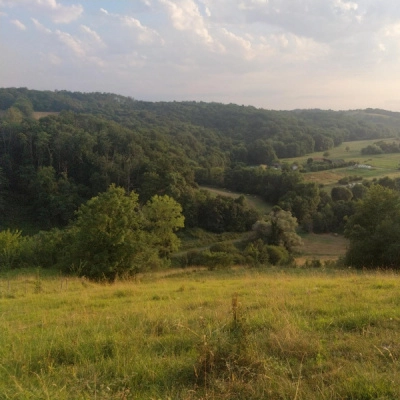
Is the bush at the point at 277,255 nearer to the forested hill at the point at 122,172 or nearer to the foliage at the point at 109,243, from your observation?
the foliage at the point at 109,243

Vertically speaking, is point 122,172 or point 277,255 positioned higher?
point 122,172

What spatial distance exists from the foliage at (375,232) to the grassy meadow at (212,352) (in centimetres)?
1737

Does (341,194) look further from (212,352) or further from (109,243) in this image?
(212,352)

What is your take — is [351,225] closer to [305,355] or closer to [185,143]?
[305,355]

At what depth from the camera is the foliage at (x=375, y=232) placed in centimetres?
2292

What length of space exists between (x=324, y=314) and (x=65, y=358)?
15.0 feet

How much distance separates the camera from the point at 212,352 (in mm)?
4160

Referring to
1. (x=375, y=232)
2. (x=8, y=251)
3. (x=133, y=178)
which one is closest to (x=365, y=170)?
(x=133, y=178)

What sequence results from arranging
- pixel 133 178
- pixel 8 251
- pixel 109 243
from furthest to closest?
pixel 133 178, pixel 8 251, pixel 109 243

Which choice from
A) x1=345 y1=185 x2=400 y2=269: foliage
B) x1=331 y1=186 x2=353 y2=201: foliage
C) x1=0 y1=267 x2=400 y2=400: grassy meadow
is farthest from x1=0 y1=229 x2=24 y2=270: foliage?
x1=331 y1=186 x2=353 y2=201: foliage

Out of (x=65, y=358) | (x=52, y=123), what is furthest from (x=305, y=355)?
(x=52, y=123)

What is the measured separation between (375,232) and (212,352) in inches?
917

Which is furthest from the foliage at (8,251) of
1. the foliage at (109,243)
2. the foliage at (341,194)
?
the foliage at (341,194)

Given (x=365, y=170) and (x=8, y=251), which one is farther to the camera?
(x=365, y=170)
